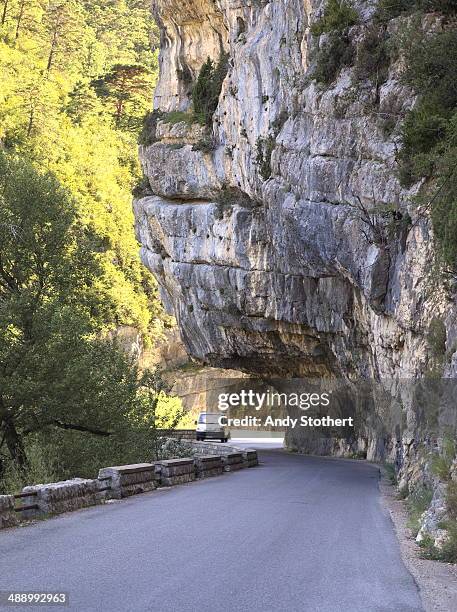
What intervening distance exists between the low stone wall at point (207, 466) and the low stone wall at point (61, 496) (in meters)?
8.27

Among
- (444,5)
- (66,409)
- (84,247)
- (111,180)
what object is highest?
(111,180)

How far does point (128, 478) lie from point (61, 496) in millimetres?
3778

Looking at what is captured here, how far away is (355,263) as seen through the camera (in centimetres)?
Result: 2628

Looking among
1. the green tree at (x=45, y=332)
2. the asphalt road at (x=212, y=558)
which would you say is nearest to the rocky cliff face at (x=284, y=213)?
the asphalt road at (x=212, y=558)

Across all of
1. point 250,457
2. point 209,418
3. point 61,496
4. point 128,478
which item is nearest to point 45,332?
point 128,478

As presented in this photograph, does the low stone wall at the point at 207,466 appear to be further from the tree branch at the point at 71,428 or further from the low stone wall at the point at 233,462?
the tree branch at the point at 71,428

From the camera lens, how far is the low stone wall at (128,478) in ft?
53.8

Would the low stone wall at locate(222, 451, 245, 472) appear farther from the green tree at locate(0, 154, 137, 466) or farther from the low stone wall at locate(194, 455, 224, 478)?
the green tree at locate(0, 154, 137, 466)

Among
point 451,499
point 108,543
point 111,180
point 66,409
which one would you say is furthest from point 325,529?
point 111,180

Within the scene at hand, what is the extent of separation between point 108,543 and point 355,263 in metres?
17.4

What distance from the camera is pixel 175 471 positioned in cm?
2091

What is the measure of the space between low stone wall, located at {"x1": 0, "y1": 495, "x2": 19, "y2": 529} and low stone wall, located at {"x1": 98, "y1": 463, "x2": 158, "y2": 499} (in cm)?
423

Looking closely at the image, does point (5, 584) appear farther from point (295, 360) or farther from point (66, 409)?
point (295, 360)

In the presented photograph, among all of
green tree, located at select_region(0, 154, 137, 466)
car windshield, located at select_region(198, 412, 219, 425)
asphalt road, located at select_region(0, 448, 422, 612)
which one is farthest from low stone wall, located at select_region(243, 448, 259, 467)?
car windshield, located at select_region(198, 412, 219, 425)
